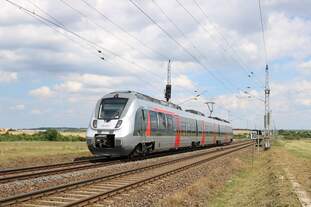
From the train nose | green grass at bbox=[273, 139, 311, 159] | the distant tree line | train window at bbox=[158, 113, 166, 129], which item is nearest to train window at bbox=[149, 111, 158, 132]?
train window at bbox=[158, 113, 166, 129]

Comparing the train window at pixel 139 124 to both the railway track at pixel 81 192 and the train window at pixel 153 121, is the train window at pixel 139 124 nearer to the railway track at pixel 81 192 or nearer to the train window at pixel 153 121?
the train window at pixel 153 121

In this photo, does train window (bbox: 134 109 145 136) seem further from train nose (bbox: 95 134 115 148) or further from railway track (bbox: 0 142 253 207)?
railway track (bbox: 0 142 253 207)

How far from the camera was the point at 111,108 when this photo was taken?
24.4 meters

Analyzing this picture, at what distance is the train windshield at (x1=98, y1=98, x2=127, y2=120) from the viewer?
24062mm

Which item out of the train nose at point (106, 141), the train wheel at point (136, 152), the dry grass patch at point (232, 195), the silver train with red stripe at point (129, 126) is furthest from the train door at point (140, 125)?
the dry grass patch at point (232, 195)

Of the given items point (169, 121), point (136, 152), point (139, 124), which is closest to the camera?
point (139, 124)

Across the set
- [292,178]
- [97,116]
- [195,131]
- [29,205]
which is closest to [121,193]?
[29,205]

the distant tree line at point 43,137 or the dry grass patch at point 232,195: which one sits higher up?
the distant tree line at point 43,137

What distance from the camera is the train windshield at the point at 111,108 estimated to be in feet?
78.9

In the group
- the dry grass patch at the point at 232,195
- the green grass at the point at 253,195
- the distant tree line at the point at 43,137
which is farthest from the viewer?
the distant tree line at the point at 43,137

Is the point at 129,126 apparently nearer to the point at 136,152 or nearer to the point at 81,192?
the point at 136,152

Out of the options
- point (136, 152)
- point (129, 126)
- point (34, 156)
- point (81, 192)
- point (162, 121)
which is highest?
point (162, 121)

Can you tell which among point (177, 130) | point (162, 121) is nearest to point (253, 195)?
point (162, 121)

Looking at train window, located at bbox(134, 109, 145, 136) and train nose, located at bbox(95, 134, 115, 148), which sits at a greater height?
train window, located at bbox(134, 109, 145, 136)
